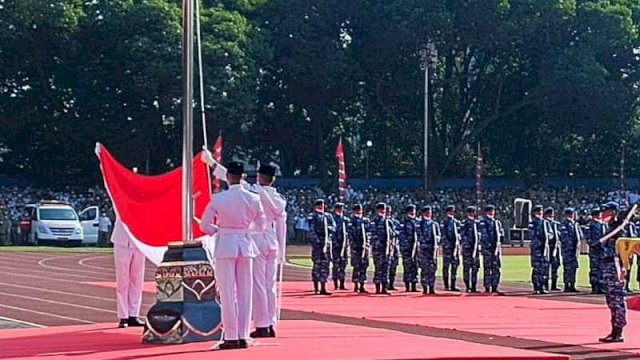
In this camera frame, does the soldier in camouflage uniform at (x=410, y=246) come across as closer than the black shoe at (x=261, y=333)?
Result: No

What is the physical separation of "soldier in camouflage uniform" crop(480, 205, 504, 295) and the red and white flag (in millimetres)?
9820

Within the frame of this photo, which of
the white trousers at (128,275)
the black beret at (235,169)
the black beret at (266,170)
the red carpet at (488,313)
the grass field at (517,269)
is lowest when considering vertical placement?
the red carpet at (488,313)

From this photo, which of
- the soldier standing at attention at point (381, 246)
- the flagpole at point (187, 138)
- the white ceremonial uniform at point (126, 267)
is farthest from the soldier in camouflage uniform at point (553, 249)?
the flagpole at point (187, 138)

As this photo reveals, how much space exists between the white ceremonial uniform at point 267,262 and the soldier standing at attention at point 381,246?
969 centimetres

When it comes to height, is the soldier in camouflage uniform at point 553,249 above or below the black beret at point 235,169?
below

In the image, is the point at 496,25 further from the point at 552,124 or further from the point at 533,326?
the point at 533,326

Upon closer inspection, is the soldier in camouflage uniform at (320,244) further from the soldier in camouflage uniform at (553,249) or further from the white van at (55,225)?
the white van at (55,225)

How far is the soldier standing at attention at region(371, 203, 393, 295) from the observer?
79.9 feet

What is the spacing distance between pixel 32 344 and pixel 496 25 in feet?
149

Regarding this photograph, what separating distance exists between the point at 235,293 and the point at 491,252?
1213cm

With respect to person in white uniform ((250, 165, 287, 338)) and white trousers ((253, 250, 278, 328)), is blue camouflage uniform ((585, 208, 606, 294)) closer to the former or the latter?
person in white uniform ((250, 165, 287, 338))

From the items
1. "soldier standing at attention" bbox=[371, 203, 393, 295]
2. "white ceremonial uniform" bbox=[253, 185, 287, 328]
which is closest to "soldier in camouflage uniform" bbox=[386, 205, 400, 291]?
"soldier standing at attention" bbox=[371, 203, 393, 295]

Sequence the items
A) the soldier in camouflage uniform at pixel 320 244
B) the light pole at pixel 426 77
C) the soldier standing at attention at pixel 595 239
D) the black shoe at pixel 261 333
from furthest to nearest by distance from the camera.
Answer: the light pole at pixel 426 77, the soldier in camouflage uniform at pixel 320 244, the soldier standing at attention at pixel 595 239, the black shoe at pixel 261 333

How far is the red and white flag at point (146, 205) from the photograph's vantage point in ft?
50.1
